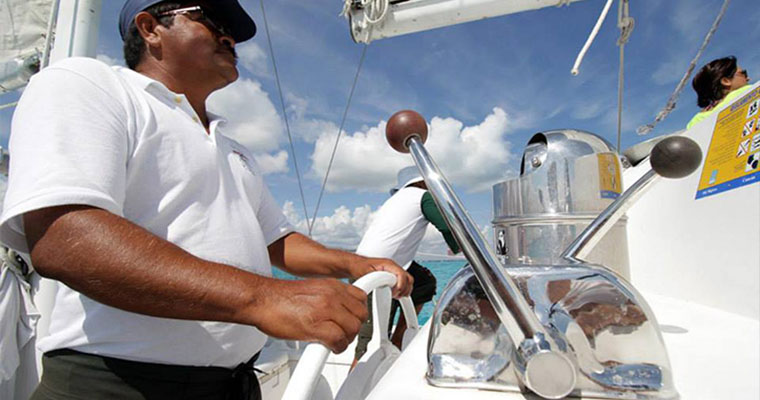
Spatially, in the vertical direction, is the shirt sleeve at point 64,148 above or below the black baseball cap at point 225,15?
below

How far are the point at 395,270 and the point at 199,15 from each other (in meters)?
0.81

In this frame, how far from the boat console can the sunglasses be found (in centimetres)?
73

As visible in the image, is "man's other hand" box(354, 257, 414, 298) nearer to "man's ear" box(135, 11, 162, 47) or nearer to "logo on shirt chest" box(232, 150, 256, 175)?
"logo on shirt chest" box(232, 150, 256, 175)

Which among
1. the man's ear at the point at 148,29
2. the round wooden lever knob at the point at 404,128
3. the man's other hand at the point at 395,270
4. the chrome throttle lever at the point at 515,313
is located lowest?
the man's other hand at the point at 395,270

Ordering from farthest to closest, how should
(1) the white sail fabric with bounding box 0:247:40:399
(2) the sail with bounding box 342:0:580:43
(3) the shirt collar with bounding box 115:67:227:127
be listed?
(2) the sail with bounding box 342:0:580:43, (1) the white sail fabric with bounding box 0:247:40:399, (3) the shirt collar with bounding box 115:67:227:127

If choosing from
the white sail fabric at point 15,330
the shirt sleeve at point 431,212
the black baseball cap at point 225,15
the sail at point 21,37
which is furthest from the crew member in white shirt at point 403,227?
the sail at point 21,37

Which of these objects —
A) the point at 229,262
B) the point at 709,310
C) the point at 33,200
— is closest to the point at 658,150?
the point at 709,310

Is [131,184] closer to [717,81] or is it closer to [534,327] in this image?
[534,327]

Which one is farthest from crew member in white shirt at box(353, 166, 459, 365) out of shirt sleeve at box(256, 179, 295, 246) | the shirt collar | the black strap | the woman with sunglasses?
the woman with sunglasses

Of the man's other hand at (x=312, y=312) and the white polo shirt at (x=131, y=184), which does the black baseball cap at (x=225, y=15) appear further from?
the man's other hand at (x=312, y=312)

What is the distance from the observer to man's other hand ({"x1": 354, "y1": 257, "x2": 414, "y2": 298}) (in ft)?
2.75

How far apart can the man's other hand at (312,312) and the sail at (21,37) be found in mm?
2967

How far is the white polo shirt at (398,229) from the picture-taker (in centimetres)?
186

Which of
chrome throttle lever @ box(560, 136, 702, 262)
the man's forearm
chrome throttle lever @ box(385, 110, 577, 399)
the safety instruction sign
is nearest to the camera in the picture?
chrome throttle lever @ box(385, 110, 577, 399)
